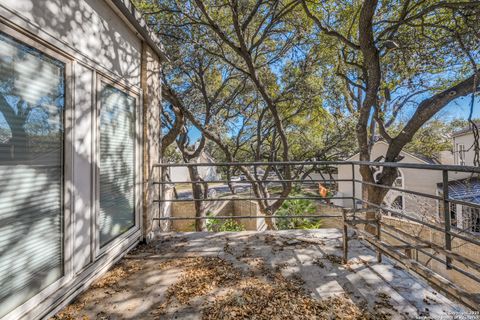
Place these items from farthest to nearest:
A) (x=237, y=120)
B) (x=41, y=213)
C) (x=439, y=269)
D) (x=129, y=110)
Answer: (x=237, y=120)
(x=439, y=269)
(x=129, y=110)
(x=41, y=213)

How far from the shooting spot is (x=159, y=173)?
351 cm

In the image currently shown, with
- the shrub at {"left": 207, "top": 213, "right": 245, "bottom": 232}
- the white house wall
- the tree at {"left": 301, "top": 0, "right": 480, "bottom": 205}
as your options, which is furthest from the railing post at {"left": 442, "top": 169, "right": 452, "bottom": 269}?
the shrub at {"left": 207, "top": 213, "right": 245, "bottom": 232}

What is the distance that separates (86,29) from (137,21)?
2.62 feet

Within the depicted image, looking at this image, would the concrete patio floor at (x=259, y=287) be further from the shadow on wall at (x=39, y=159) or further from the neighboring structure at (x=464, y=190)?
the neighboring structure at (x=464, y=190)

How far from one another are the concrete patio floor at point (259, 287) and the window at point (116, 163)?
18.0 inches

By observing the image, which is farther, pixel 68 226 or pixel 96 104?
pixel 96 104

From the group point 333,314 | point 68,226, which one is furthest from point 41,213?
point 333,314

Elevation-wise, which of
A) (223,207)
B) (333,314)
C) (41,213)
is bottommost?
(223,207)

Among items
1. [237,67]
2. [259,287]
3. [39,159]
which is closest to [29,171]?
[39,159]

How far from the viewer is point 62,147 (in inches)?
70.9

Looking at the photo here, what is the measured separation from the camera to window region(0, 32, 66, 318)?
1388 mm

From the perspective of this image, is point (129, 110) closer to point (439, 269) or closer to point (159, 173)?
point (159, 173)

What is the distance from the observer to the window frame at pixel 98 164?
2.13 m

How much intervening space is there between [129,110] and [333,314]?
2.87m
